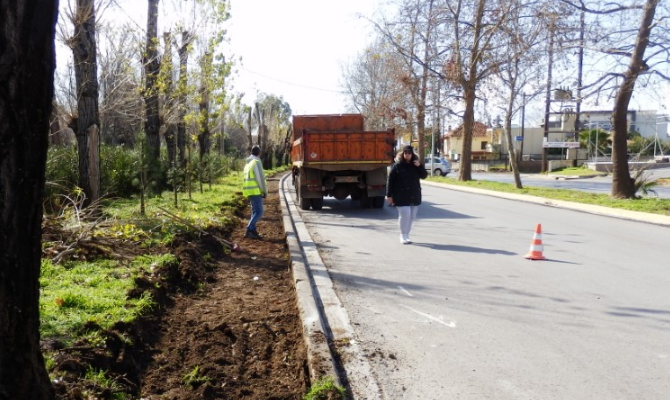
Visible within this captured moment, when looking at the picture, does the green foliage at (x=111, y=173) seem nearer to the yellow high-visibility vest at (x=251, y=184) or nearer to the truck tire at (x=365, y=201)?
the yellow high-visibility vest at (x=251, y=184)

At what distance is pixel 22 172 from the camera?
2.66m

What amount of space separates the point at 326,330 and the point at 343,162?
10.4 metres

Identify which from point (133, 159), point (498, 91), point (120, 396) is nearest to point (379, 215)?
point (133, 159)

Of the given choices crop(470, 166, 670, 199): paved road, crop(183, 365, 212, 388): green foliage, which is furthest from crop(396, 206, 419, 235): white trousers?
crop(470, 166, 670, 199): paved road

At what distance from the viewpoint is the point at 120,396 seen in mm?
3658

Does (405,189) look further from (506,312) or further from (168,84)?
(168,84)

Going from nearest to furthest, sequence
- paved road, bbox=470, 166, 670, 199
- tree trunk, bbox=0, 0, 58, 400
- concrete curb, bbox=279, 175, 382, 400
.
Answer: tree trunk, bbox=0, 0, 58, 400 < concrete curb, bbox=279, 175, 382, 400 < paved road, bbox=470, 166, 670, 199

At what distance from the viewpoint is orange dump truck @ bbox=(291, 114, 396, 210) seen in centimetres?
1546

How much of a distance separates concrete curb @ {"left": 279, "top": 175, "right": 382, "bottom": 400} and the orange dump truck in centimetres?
667

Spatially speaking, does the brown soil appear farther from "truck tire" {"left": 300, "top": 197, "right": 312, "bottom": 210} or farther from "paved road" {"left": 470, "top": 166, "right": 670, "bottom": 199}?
"paved road" {"left": 470, "top": 166, "right": 670, "bottom": 199}

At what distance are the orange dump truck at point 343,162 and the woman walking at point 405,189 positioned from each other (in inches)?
200

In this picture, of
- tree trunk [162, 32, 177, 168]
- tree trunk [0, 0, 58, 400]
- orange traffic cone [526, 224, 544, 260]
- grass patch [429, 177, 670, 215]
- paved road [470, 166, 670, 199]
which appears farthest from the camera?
paved road [470, 166, 670, 199]

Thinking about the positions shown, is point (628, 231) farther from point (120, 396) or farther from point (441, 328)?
point (120, 396)

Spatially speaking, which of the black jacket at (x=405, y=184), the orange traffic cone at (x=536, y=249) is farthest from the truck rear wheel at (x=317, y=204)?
the orange traffic cone at (x=536, y=249)
